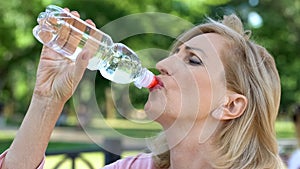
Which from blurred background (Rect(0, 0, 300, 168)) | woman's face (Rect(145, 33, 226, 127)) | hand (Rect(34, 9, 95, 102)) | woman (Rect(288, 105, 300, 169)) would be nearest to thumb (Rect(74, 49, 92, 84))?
hand (Rect(34, 9, 95, 102))

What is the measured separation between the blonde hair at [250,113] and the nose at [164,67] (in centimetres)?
17

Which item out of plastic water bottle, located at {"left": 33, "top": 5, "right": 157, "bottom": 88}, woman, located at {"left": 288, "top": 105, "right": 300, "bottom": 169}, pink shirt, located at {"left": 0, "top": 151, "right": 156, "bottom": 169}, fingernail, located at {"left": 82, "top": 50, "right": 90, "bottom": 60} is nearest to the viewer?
fingernail, located at {"left": 82, "top": 50, "right": 90, "bottom": 60}

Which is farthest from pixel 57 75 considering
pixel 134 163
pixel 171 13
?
pixel 171 13

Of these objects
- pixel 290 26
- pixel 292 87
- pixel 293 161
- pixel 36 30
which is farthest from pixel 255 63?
pixel 292 87

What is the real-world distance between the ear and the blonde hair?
0.01m

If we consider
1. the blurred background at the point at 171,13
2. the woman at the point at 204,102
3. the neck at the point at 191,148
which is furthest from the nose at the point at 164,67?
the blurred background at the point at 171,13

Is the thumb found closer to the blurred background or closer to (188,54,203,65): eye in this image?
(188,54,203,65): eye

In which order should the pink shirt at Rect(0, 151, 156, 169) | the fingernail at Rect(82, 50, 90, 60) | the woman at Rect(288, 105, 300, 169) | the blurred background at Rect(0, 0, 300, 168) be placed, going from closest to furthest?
the fingernail at Rect(82, 50, 90, 60) < the pink shirt at Rect(0, 151, 156, 169) < the woman at Rect(288, 105, 300, 169) < the blurred background at Rect(0, 0, 300, 168)

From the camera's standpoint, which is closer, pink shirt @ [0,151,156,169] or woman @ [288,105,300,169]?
pink shirt @ [0,151,156,169]

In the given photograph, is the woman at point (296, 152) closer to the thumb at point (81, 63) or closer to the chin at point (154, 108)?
the chin at point (154, 108)

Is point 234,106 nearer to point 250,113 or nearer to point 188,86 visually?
Answer: point 250,113

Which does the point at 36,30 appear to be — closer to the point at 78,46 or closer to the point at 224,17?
the point at 78,46

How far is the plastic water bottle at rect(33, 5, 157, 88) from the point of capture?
4.57 ft

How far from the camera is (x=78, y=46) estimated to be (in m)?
1.42
